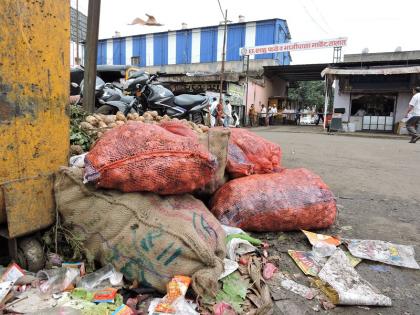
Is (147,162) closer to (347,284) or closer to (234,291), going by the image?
(234,291)

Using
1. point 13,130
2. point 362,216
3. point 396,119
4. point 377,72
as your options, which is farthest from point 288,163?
point 396,119

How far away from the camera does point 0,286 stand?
1.29 m

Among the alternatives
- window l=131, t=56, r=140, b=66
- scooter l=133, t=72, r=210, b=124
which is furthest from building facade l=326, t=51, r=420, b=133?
window l=131, t=56, r=140, b=66

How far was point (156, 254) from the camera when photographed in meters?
1.40

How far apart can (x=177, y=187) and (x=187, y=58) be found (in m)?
24.5

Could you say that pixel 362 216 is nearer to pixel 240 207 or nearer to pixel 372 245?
pixel 372 245

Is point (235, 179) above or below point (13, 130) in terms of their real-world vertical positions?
below

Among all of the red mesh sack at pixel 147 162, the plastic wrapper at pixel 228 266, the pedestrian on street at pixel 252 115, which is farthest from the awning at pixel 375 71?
the plastic wrapper at pixel 228 266

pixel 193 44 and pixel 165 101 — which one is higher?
pixel 193 44

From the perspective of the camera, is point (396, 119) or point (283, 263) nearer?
point (283, 263)

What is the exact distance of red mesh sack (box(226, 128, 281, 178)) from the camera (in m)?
2.47

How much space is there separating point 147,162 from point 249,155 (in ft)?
3.98

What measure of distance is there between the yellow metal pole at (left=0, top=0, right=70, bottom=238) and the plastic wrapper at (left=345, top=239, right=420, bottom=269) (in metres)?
1.77

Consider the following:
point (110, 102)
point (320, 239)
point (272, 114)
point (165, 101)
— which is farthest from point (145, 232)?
point (272, 114)
